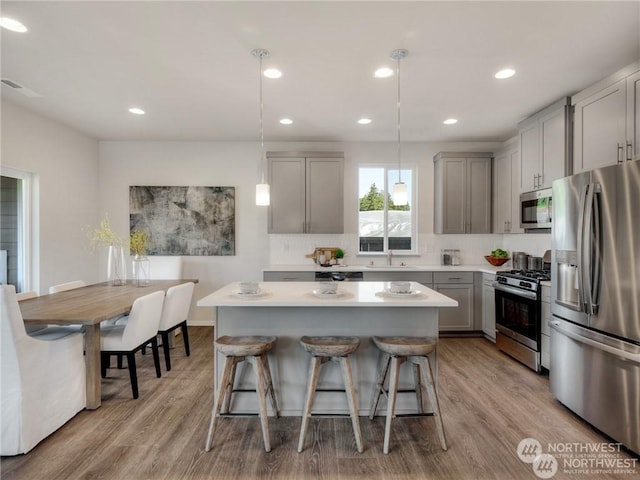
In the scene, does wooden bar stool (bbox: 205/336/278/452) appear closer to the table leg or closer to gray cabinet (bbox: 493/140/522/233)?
the table leg

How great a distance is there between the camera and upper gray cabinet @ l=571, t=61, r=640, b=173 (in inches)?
99.0

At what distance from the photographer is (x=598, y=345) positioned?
222 centimetres

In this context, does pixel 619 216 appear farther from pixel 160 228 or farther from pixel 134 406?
pixel 160 228

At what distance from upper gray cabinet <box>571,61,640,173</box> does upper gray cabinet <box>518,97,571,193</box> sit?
85 millimetres

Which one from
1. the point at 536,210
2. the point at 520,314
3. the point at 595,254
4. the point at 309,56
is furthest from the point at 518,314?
the point at 309,56

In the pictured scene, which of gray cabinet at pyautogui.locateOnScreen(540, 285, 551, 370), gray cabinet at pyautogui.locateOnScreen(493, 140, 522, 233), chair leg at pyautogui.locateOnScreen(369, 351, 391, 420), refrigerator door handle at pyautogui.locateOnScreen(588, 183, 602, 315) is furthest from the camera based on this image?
gray cabinet at pyautogui.locateOnScreen(493, 140, 522, 233)

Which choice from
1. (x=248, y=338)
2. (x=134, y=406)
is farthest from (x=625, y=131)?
(x=134, y=406)

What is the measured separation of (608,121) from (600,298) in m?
1.50

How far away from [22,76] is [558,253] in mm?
4609

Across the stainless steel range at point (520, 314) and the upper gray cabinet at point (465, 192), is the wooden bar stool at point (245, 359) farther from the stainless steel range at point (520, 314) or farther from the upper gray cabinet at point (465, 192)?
the upper gray cabinet at point (465, 192)

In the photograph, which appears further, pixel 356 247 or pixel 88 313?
pixel 356 247

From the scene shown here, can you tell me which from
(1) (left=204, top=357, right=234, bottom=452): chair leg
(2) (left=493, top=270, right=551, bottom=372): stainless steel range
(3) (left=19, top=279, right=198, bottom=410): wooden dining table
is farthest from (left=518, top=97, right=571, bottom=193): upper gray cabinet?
(3) (left=19, top=279, right=198, bottom=410): wooden dining table

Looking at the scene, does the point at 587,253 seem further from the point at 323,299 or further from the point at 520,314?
the point at 323,299

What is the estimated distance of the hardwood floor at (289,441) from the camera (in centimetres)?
191
